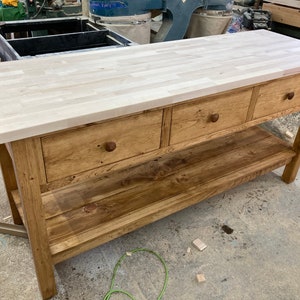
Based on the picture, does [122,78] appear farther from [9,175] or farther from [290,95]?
[290,95]

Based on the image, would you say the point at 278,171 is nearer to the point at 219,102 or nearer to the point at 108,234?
the point at 219,102

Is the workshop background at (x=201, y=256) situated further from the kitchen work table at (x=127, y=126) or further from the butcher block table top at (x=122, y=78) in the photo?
the butcher block table top at (x=122, y=78)

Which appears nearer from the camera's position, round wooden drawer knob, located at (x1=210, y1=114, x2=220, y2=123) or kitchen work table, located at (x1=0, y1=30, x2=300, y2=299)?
kitchen work table, located at (x1=0, y1=30, x2=300, y2=299)

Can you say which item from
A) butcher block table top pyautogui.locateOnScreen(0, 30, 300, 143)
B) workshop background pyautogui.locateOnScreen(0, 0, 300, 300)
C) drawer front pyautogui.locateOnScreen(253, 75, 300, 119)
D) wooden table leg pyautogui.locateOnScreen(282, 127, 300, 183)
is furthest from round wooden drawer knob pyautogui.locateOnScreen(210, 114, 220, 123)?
wooden table leg pyautogui.locateOnScreen(282, 127, 300, 183)

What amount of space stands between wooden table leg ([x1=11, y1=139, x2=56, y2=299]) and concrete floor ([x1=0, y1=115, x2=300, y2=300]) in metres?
0.17

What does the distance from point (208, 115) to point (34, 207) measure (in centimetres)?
69

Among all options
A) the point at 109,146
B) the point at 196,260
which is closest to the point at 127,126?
the point at 109,146

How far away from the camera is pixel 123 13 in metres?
2.23

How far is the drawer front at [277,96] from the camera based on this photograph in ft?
4.45

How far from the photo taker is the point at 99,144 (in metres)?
1.00

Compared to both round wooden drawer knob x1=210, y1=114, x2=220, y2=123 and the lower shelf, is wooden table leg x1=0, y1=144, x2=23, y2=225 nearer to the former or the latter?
the lower shelf

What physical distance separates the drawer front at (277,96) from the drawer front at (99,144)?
524 millimetres

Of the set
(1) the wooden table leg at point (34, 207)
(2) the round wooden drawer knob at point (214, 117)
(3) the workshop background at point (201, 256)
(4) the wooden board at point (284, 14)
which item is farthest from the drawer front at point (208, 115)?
(4) the wooden board at point (284, 14)

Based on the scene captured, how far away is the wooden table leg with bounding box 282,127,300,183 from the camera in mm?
1824
